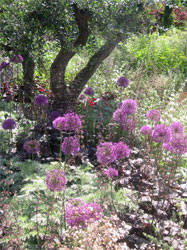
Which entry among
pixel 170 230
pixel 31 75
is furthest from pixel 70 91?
pixel 170 230

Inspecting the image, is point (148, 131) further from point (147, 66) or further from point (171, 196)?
point (147, 66)

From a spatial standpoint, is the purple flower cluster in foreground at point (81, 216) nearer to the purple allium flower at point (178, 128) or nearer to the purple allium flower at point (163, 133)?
the purple allium flower at point (163, 133)

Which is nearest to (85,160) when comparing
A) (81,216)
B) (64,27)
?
(81,216)

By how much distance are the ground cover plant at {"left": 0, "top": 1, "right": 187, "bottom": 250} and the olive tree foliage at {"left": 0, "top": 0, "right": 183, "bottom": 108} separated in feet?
0.08

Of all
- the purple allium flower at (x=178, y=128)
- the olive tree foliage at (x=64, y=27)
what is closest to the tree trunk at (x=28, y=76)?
the olive tree foliage at (x=64, y=27)

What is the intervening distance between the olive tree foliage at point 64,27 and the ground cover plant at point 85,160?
0.08ft

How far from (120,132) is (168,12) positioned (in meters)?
12.4

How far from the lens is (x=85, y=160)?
3576 millimetres

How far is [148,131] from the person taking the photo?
3105 mm

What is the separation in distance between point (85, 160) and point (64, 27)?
6.37 ft

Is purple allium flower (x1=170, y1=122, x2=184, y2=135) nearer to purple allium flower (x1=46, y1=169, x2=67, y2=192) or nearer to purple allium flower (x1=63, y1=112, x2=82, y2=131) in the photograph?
purple allium flower (x1=63, y1=112, x2=82, y2=131)

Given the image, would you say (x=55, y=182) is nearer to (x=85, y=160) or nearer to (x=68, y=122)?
(x=68, y=122)

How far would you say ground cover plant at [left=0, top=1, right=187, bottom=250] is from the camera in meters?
2.07

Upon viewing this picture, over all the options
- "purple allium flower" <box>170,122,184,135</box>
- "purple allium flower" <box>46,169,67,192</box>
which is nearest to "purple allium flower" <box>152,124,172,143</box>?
"purple allium flower" <box>170,122,184,135</box>
